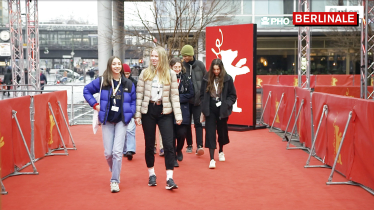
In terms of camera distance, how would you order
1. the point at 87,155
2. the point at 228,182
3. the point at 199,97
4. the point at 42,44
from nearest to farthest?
the point at 228,182, the point at 199,97, the point at 87,155, the point at 42,44

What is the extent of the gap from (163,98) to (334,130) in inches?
124

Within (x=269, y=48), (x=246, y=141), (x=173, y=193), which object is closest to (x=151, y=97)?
(x=173, y=193)

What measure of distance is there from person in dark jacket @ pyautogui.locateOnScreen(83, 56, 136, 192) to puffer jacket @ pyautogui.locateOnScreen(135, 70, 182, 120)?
91 millimetres

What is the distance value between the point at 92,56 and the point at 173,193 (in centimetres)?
7175

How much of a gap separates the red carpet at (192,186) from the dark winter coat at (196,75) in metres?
1.14

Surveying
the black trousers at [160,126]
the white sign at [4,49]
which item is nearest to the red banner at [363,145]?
the black trousers at [160,126]

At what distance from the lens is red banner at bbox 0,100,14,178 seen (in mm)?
7039

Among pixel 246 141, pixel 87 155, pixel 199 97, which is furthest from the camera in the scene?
pixel 246 141

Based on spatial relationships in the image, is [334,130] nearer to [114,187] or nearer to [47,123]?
[114,187]

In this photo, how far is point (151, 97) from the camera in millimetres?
6449

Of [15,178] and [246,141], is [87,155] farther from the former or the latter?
[246,141]

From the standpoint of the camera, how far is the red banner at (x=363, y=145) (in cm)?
618

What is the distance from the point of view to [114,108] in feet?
20.5

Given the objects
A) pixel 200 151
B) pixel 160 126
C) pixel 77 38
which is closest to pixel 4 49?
pixel 200 151
